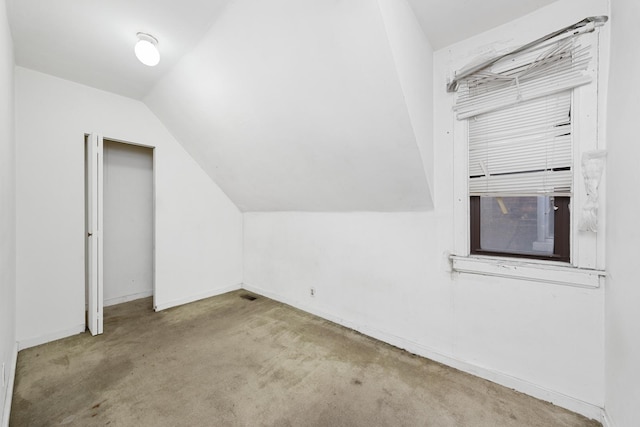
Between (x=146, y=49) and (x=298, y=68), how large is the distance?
118 centimetres

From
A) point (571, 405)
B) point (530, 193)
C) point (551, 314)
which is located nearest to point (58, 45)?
point (530, 193)

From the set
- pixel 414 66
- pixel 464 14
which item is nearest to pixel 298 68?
pixel 414 66

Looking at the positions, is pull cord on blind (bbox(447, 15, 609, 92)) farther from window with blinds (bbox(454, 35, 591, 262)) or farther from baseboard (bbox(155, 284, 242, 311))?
baseboard (bbox(155, 284, 242, 311))

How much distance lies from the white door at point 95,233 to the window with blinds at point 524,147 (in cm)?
338

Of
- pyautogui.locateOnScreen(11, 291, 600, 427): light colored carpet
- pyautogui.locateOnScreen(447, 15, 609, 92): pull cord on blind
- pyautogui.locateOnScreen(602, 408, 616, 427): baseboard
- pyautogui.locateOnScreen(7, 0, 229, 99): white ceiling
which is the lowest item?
pyautogui.locateOnScreen(11, 291, 600, 427): light colored carpet

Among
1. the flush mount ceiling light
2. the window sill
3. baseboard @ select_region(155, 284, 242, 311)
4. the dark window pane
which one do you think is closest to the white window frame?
the window sill

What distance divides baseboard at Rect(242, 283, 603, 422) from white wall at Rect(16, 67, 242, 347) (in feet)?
7.78

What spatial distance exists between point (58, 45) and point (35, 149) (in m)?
1.02

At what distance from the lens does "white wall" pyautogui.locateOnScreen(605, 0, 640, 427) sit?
1186 mm

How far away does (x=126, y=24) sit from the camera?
1.88 metres

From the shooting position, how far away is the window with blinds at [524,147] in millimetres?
1631

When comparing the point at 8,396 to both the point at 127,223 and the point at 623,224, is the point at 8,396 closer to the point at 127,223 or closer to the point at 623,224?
the point at 127,223

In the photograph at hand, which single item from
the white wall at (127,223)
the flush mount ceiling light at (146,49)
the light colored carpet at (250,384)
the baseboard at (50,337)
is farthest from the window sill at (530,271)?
the white wall at (127,223)

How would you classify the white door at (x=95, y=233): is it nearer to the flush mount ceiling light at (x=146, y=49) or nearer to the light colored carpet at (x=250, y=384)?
the light colored carpet at (x=250, y=384)
